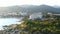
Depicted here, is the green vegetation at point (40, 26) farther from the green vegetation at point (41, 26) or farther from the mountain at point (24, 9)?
the mountain at point (24, 9)

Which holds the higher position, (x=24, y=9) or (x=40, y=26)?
(x=24, y=9)

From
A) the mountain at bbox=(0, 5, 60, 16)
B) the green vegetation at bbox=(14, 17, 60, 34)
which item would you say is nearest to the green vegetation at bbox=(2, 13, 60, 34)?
the green vegetation at bbox=(14, 17, 60, 34)

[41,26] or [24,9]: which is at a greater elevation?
[24,9]

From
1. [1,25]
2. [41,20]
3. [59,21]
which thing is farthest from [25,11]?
[59,21]

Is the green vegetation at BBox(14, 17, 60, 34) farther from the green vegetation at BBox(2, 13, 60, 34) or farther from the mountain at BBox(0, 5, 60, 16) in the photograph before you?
the mountain at BBox(0, 5, 60, 16)

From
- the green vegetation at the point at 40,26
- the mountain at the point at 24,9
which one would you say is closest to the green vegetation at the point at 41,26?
the green vegetation at the point at 40,26

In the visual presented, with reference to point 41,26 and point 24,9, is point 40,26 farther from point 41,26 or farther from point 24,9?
point 24,9

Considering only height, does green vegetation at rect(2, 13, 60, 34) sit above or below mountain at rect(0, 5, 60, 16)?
below

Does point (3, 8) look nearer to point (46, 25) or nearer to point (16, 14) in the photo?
point (16, 14)

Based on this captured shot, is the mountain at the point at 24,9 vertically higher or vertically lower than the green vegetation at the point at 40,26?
higher

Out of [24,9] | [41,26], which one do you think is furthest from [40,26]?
[24,9]

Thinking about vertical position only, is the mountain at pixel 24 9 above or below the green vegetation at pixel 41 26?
above
